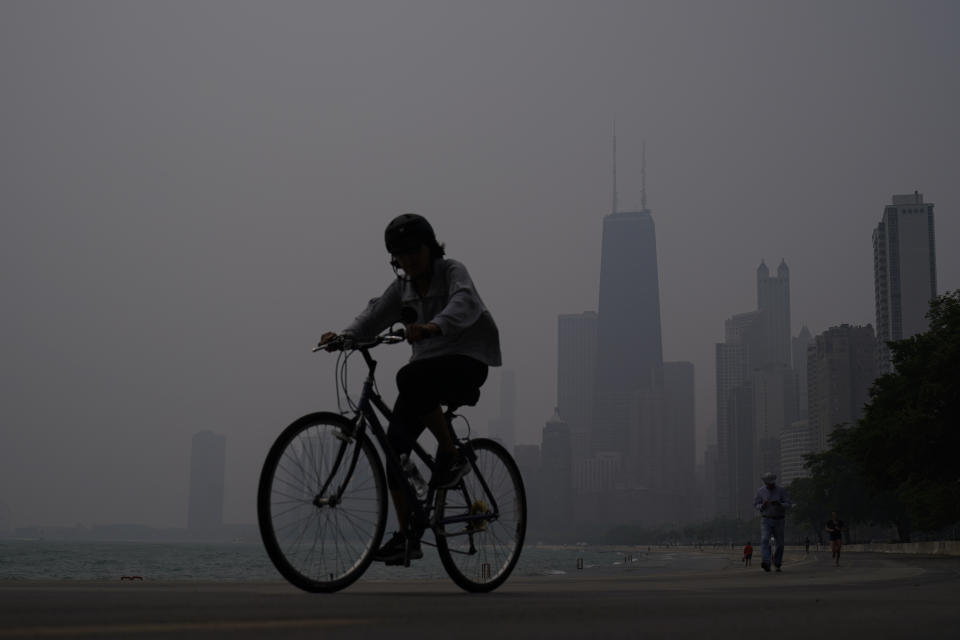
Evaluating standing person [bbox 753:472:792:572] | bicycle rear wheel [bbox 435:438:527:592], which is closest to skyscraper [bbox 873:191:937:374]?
standing person [bbox 753:472:792:572]

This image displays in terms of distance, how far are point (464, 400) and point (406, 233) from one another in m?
0.95

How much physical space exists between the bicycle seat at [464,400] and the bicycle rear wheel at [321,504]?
1.64 feet

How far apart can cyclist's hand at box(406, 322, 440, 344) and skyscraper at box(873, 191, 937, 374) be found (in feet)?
606

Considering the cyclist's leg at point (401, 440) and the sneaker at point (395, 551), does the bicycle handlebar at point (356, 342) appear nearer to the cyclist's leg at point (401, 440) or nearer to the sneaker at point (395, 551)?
the cyclist's leg at point (401, 440)

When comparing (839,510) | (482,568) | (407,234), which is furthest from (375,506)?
(839,510)

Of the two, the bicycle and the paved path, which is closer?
the paved path

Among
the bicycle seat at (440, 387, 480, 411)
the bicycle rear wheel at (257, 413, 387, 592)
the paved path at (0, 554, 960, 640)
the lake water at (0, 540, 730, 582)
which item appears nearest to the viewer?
the paved path at (0, 554, 960, 640)

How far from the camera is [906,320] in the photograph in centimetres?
18012

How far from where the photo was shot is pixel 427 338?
5.57m

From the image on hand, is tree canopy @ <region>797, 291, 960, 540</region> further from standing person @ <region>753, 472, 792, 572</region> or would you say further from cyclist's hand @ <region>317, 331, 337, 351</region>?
cyclist's hand @ <region>317, 331, 337, 351</region>

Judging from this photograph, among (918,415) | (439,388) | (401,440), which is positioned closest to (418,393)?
(439,388)

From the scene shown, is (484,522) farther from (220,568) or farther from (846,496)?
(220,568)

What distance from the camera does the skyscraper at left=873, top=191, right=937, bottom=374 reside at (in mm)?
180375

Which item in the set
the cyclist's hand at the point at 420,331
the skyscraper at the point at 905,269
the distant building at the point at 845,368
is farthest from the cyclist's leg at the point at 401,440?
the distant building at the point at 845,368
